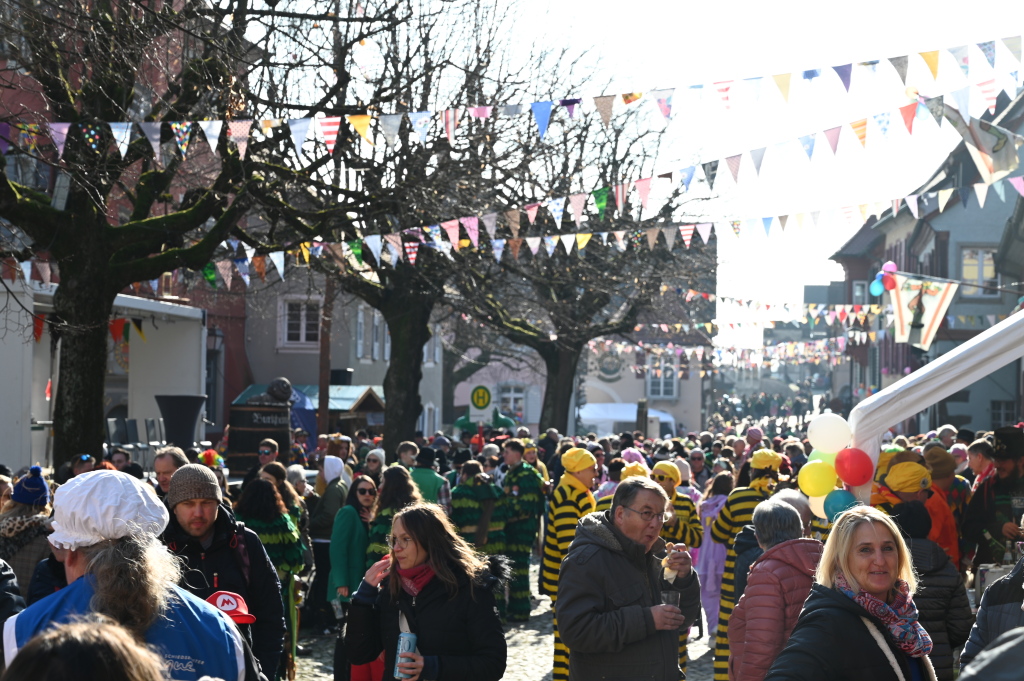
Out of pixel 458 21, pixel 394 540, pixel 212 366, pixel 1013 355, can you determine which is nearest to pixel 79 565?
pixel 394 540

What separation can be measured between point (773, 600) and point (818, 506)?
3836mm

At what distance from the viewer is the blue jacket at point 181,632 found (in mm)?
2930

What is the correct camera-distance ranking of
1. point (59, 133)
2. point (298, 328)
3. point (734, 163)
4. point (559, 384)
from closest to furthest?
point (59, 133), point (734, 163), point (559, 384), point (298, 328)

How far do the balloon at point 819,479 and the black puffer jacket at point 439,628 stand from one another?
4684 millimetres

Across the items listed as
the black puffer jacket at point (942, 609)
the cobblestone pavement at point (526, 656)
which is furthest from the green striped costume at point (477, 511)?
the black puffer jacket at point (942, 609)

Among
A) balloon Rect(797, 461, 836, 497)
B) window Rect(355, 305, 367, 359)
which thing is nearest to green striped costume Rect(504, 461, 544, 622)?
balloon Rect(797, 461, 836, 497)

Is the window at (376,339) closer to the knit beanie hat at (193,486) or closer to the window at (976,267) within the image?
the window at (976,267)

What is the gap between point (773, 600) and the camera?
17.3 ft

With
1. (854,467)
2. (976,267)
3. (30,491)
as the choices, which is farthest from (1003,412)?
(30,491)

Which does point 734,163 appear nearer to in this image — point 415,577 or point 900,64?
point 900,64

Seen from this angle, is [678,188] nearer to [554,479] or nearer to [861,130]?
[554,479]

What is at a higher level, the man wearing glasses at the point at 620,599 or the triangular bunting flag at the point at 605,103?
the triangular bunting flag at the point at 605,103

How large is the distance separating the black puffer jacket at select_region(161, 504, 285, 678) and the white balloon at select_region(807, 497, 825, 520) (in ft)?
16.9

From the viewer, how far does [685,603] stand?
5.71 metres
